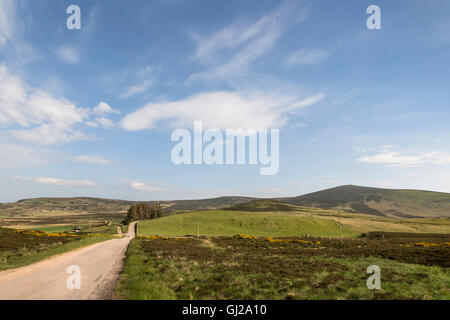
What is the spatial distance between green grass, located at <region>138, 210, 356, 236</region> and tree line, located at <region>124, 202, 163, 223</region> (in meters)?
50.3

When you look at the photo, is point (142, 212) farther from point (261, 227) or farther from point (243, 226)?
point (261, 227)

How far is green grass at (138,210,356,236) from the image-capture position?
80375mm

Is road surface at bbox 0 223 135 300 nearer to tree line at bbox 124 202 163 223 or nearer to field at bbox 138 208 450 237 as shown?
field at bbox 138 208 450 237

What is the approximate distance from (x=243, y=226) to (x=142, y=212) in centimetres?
8043

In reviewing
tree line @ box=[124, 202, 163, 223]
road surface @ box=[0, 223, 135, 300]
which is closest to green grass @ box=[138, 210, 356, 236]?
tree line @ box=[124, 202, 163, 223]

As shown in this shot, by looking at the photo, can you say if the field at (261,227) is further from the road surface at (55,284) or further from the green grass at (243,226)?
the road surface at (55,284)

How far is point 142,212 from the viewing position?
14438 cm

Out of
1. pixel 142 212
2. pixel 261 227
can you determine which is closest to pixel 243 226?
pixel 261 227

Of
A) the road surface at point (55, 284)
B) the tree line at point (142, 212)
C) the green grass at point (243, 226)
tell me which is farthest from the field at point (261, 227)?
the road surface at point (55, 284)
